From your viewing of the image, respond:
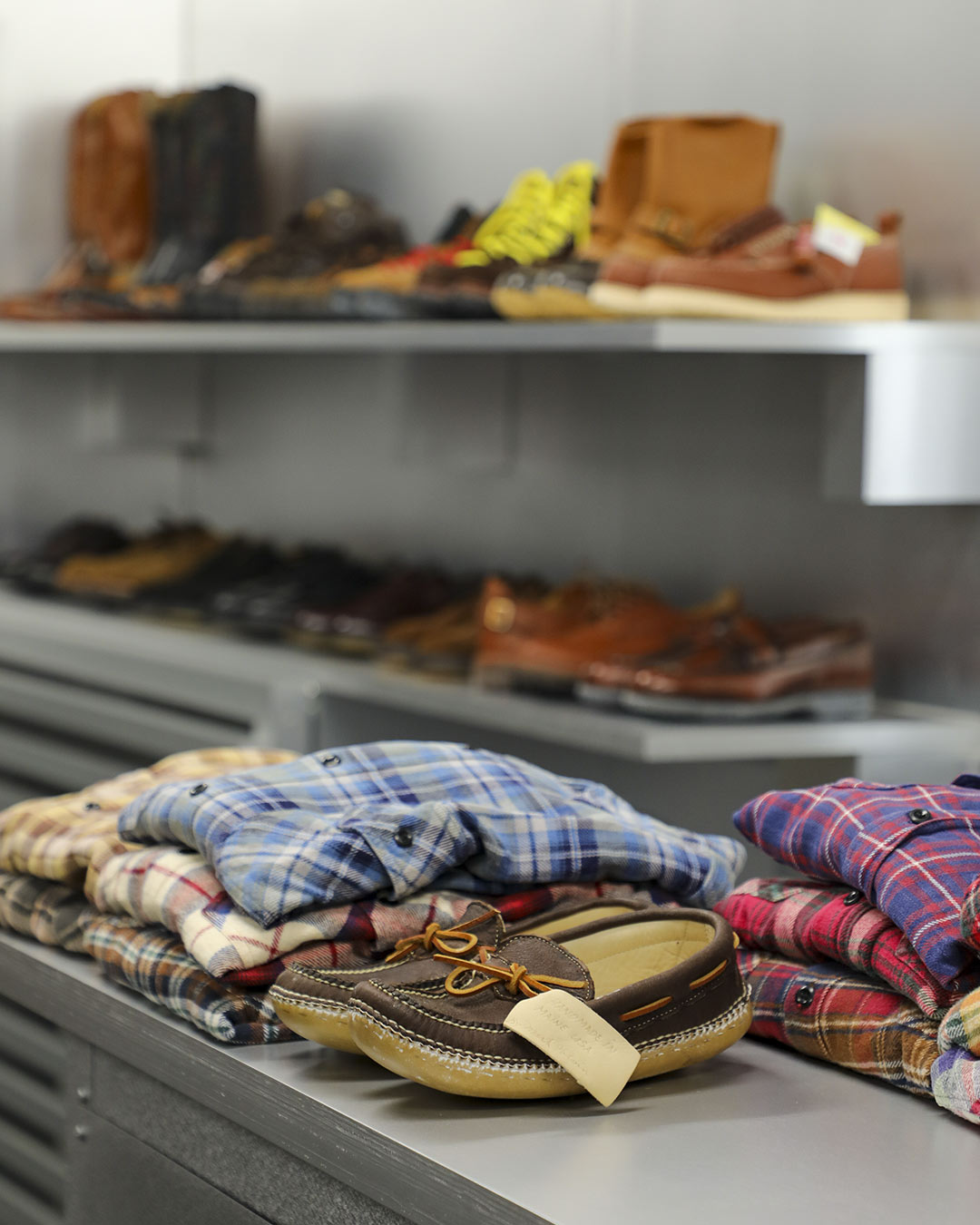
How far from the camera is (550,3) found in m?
2.93

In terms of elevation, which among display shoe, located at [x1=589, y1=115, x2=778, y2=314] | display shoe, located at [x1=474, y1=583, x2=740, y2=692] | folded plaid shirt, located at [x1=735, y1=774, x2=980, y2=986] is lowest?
display shoe, located at [x1=474, y1=583, x2=740, y2=692]

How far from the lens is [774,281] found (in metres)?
2.13

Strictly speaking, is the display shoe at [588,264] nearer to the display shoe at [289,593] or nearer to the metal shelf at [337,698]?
the metal shelf at [337,698]

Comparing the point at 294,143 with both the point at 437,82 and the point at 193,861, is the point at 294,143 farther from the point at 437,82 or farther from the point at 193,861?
the point at 193,861

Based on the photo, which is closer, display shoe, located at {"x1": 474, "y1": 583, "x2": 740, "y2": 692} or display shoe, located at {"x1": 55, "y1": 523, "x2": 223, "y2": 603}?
display shoe, located at {"x1": 474, "y1": 583, "x2": 740, "y2": 692}

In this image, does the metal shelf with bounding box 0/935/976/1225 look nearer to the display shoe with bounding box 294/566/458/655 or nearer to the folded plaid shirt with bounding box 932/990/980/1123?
the folded plaid shirt with bounding box 932/990/980/1123

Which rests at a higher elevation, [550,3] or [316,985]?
[550,3]

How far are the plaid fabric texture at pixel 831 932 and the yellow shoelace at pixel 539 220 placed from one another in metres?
1.50

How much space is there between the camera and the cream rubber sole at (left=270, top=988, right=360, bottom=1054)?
978 mm

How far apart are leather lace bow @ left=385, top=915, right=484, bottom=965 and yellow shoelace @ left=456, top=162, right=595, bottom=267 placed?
1602 millimetres

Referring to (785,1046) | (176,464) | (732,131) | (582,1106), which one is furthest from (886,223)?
(176,464)

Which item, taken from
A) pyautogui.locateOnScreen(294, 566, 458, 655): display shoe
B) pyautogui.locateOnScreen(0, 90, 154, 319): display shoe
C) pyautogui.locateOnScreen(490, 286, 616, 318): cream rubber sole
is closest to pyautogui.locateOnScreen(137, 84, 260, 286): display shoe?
pyautogui.locateOnScreen(0, 90, 154, 319): display shoe

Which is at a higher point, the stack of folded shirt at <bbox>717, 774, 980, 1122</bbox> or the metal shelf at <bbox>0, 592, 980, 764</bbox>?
the stack of folded shirt at <bbox>717, 774, 980, 1122</bbox>

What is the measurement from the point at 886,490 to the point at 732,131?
2.03ft
